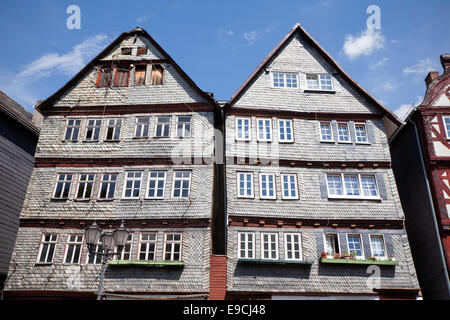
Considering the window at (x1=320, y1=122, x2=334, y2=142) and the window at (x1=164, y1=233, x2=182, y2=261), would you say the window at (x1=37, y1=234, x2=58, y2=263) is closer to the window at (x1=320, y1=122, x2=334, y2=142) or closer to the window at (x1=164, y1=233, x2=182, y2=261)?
the window at (x1=164, y1=233, x2=182, y2=261)

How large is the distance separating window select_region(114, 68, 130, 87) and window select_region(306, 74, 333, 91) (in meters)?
10.8

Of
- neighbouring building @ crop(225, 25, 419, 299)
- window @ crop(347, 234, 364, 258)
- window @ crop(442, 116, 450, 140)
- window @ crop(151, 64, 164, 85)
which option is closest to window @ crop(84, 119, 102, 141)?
window @ crop(151, 64, 164, 85)

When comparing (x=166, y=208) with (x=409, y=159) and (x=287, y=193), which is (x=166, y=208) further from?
(x=409, y=159)

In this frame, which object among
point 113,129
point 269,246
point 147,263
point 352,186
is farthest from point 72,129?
point 352,186

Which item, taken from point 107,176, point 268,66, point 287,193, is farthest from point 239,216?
point 268,66

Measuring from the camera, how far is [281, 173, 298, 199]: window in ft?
62.5

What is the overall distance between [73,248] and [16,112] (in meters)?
9.26

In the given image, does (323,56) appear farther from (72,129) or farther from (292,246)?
(72,129)

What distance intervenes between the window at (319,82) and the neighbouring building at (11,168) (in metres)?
16.9

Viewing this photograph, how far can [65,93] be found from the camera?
21.6 meters

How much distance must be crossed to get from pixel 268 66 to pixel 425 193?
36.9 ft

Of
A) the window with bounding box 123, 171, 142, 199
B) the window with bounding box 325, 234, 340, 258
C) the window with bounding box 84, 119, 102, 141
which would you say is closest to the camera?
the window with bounding box 325, 234, 340, 258

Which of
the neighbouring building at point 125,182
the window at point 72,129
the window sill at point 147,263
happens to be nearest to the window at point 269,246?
the neighbouring building at point 125,182

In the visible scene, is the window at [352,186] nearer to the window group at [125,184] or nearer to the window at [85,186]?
the window group at [125,184]
